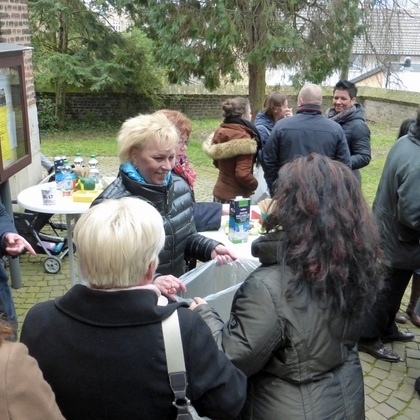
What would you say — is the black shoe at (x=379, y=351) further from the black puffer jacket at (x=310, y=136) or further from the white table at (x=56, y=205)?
the white table at (x=56, y=205)

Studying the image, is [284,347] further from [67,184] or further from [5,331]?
[67,184]

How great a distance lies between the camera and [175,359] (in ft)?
4.50

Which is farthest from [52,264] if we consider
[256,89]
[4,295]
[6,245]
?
[256,89]

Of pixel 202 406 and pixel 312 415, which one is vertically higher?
pixel 202 406

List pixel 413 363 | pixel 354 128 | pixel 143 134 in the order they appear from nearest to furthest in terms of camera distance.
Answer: pixel 143 134, pixel 413 363, pixel 354 128

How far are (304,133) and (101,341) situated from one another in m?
3.29

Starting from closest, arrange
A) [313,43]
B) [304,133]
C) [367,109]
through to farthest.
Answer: [304,133], [313,43], [367,109]

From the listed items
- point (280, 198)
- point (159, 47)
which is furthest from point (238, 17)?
point (280, 198)

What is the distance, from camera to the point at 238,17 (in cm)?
1106

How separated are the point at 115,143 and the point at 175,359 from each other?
12527 millimetres

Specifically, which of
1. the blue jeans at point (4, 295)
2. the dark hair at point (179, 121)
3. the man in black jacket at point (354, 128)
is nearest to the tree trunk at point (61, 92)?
the man in black jacket at point (354, 128)

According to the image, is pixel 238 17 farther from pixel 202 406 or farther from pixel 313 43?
pixel 202 406

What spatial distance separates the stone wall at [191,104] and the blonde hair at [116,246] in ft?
49.1

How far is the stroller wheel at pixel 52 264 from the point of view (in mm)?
5235
